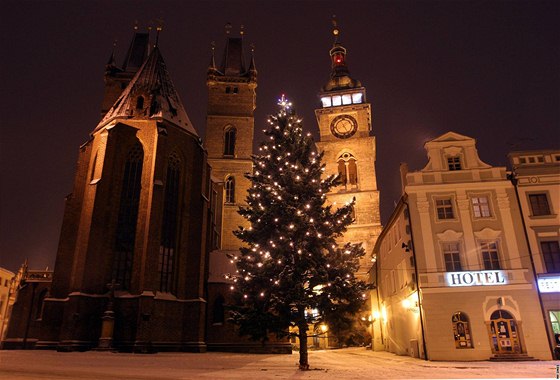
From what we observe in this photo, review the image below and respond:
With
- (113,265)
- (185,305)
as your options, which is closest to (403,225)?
(185,305)

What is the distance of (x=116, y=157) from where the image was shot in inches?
1209

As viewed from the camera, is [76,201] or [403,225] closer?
[403,225]

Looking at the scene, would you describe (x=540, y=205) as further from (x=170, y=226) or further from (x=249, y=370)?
(x=170, y=226)

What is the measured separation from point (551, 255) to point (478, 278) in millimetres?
4206

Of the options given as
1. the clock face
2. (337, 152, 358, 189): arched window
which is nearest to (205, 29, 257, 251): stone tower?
the clock face

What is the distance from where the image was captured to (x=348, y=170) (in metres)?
55.0

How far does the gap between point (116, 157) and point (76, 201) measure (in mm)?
4536

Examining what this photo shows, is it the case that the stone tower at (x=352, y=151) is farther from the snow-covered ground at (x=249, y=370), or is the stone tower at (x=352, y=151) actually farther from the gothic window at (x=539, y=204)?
the snow-covered ground at (x=249, y=370)

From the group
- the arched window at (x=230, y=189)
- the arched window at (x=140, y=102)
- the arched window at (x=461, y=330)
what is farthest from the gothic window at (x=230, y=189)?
the arched window at (x=461, y=330)

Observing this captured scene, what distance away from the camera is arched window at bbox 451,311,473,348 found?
19.6 m

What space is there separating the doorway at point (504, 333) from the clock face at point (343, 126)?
39252mm

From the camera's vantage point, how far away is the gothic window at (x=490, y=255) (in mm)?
20938

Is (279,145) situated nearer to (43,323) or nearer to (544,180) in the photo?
(544,180)

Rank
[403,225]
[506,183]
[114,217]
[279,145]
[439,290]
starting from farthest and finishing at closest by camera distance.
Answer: [114,217]
[403,225]
[506,183]
[439,290]
[279,145]
